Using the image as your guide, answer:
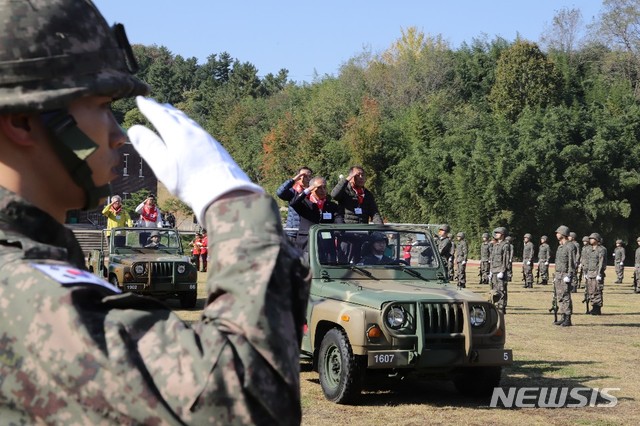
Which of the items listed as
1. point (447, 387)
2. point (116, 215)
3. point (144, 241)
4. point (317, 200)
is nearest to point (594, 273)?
point (144, 241)

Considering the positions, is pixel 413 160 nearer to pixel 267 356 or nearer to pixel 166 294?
pixel 166 294

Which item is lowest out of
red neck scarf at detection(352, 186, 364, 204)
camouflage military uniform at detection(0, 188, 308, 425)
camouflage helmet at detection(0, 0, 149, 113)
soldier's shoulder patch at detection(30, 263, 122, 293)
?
camouflage military uniform at detection(0, 188, 308, 425)

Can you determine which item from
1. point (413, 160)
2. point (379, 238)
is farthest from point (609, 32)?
point (379, 238)

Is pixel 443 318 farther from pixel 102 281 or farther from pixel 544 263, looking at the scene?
pixel 544 263

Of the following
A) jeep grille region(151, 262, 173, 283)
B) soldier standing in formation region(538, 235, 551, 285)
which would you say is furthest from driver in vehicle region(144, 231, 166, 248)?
soldier standing in formation region(538, 235, 551, 285)

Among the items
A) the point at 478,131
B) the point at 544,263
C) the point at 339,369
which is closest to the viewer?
the point at 339,369

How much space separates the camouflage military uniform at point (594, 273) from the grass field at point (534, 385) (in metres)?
Answer: 2.49

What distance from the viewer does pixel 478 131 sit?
52250 mm

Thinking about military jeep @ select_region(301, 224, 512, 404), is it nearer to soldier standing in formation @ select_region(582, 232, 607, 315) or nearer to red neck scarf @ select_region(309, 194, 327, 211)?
red neck scarf @ select_region(309, 194, 327, 211)

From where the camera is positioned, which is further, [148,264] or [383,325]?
[148,264]

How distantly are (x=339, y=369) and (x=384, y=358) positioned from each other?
0.62m

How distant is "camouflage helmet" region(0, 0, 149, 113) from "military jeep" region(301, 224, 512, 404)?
25.5 ft

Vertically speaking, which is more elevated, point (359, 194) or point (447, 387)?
point (359, 194)

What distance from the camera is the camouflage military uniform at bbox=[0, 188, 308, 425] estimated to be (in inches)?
40.6
